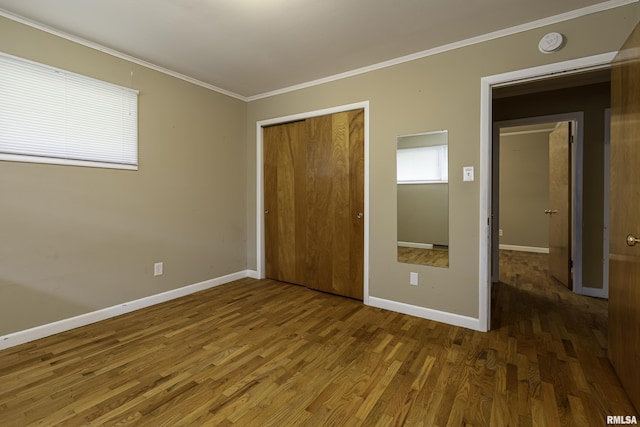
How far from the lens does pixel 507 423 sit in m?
1.48

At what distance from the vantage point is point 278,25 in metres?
2.32

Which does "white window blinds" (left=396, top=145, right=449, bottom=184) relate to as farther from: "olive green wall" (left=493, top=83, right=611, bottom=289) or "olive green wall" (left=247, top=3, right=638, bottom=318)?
"olive green wall" (left=493, top=83, right=611, bottom=289)

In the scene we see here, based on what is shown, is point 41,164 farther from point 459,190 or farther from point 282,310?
point 459,190

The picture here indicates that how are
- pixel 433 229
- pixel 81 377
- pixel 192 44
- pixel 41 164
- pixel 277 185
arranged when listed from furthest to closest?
pixel 277 185, pixel 433 229, pixel 192 44, pixel 41 164, pixel 81 377

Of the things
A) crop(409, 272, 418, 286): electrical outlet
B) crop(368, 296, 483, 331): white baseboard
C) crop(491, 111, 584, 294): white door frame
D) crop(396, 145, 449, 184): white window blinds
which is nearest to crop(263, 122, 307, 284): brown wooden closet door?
crop(368, 296, 483, 331): white baseboard

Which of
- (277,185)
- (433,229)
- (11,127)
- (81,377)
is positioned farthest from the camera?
(277,185)

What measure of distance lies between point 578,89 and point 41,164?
18.4 ft

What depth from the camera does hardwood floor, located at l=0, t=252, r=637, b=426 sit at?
156 centimetres

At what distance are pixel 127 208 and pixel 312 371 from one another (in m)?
2.33

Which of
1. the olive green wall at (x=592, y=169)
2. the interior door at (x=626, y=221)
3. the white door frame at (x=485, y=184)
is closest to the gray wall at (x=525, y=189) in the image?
the olive green wall at (x=592, y=169)

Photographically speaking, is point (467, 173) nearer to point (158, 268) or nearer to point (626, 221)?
point (626, 221)

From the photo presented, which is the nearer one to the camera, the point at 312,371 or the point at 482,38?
the point at 312,371

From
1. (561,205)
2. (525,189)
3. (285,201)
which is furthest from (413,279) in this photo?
(525,189)

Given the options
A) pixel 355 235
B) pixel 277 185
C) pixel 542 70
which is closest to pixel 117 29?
pixel 277 185
